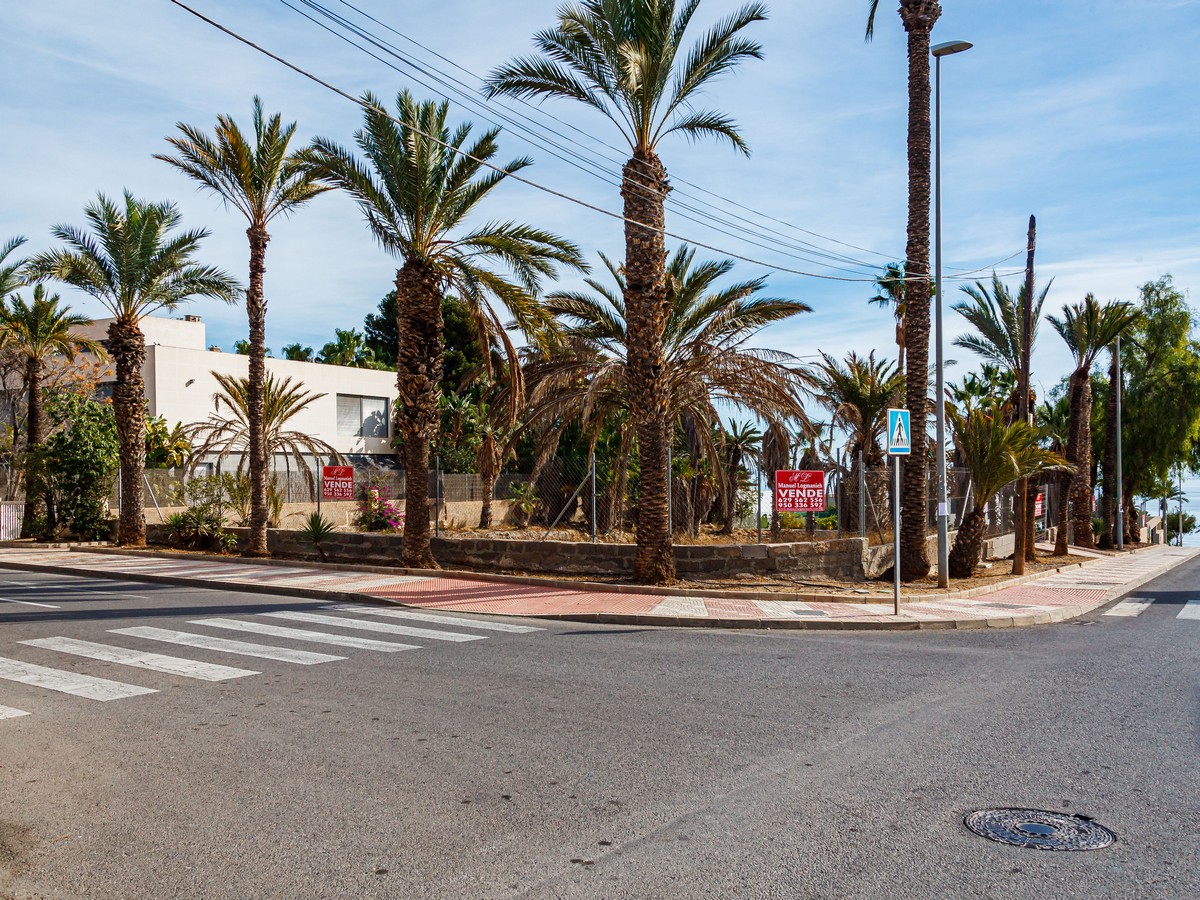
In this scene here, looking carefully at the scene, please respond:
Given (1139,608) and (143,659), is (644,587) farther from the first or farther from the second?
(143,659)

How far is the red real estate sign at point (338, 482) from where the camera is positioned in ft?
74.2

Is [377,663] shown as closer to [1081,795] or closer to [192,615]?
[192,615]

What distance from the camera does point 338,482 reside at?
22797 millimetres

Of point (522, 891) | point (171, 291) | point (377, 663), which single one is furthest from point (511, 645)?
point (171, 291)

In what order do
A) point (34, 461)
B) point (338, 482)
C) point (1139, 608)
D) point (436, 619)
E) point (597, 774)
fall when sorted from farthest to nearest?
point (34, 461) → point (338, 482) → point (1139, 608) → point (436, 619) → point (597, 774)

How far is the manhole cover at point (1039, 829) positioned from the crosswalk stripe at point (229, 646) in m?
6.93

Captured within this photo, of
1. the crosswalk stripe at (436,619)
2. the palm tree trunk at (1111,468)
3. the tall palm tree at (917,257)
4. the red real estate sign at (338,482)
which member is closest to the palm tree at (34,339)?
the red real estate sign at (338,482)

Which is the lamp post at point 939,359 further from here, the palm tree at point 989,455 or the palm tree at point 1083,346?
the palm tree at point 1083,346

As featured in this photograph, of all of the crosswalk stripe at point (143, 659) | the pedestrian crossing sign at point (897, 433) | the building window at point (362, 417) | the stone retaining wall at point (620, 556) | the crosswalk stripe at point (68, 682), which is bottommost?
the crosswalk stripe at point (68, 682)

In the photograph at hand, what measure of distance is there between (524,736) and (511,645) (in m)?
4.27

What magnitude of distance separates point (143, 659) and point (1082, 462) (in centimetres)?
3251

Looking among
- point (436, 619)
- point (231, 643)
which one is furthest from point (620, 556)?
point (231, 643)

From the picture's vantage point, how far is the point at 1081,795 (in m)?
5.71

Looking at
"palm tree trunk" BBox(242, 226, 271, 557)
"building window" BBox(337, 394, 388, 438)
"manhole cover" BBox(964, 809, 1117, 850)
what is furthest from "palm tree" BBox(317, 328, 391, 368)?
"manhole cover" BBox(964, 809, 1117, 850)
